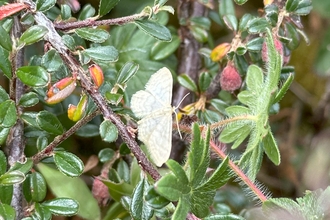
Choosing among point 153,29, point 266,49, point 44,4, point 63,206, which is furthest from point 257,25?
point 63,206

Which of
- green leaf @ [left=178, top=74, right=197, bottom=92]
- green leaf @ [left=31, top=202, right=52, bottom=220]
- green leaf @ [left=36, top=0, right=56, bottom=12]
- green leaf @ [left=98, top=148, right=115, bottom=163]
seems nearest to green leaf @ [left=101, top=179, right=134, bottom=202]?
green leaf @ [left=98, top=148, right=115, bottom=163]

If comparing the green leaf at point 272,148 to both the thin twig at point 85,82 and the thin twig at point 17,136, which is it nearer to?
the thin twig at point 85,82

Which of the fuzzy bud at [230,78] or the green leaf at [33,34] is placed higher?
the green leaf at [33,34]

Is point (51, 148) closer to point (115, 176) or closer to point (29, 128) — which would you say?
point (29, 128)

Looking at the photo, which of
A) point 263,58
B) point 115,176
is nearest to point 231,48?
point 263,58

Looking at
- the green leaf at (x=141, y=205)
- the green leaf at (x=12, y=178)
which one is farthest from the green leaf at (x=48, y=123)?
the green leaf at (x=141, y=205)

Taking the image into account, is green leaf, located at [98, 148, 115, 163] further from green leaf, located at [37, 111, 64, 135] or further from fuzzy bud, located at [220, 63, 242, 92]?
fuzzy bud, located at [220, 63, 242, 92]
